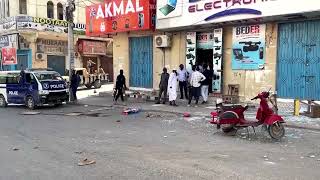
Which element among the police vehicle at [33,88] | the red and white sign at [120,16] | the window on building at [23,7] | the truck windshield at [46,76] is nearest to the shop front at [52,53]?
the window on building at [23,7]

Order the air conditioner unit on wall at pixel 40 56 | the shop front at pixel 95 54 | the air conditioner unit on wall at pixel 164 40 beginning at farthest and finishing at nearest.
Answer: the shop front at pixel 95 54
the air conditioner unit on wall at pixel 40 56
the air conditioner unit on wall at pixel 164 40

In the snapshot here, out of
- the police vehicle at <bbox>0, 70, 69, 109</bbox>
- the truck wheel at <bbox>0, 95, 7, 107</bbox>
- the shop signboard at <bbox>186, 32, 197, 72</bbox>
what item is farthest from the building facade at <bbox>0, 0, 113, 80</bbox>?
the shop signboard at <bbox>186, 32, 197, 72</bbox>

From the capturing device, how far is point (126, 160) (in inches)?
314

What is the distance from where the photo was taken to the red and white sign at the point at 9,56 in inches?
1322

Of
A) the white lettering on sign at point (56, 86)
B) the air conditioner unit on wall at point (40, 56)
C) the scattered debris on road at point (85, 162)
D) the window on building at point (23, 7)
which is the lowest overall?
→ the scattered debris on road at point (85, 162)

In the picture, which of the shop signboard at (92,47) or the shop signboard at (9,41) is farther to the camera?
the shop signboard at (92,47)

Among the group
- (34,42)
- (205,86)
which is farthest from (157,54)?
(34,42)

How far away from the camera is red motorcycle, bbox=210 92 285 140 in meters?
10.1

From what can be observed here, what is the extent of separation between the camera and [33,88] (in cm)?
1858

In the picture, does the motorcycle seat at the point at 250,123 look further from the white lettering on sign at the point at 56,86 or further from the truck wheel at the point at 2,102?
the truck wheel at the point at 2,102

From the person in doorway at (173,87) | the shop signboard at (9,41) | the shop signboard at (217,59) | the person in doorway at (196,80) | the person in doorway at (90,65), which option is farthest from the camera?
the person in doorway at (90,65)

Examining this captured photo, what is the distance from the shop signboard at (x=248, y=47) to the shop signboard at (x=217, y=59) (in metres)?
0.65

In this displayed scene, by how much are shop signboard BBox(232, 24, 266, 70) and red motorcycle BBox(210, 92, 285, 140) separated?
21.0 feet

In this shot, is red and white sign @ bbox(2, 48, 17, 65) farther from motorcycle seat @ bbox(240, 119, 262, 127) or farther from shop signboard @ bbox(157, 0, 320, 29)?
motorcycle seat @ bbox(240, 119, 262, 127)
